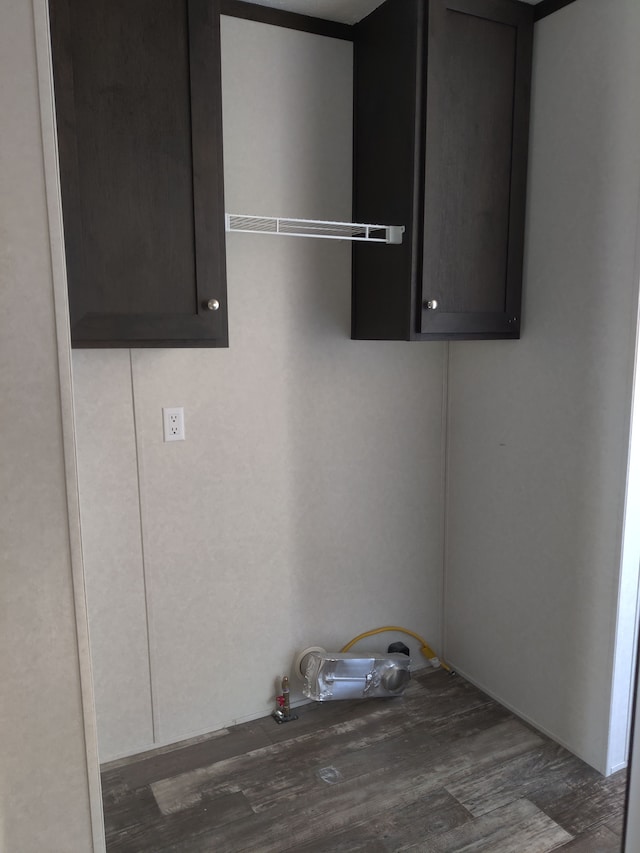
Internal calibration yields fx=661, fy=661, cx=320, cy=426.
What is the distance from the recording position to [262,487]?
234 cm

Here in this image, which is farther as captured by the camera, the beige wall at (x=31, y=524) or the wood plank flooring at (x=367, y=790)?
the wood plank flooring at (x=367, y=790)

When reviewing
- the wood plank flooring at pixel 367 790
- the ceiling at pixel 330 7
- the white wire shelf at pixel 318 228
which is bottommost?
the wood plank flooring at pixel 367 790

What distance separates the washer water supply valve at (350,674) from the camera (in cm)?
242

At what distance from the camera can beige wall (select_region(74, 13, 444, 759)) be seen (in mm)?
2109

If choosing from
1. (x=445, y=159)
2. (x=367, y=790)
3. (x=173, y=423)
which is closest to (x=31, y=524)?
(x=173, y=423)

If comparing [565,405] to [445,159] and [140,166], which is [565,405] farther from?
[140,166]

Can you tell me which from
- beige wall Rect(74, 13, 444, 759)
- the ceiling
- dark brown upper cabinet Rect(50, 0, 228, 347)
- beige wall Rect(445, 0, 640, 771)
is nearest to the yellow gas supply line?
beige wall Rect(74, 13, 444, 759)

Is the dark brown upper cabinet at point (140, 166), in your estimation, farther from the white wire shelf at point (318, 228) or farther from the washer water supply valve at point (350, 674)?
the washer water supply valve at point (350, 674)

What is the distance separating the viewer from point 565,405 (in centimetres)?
217

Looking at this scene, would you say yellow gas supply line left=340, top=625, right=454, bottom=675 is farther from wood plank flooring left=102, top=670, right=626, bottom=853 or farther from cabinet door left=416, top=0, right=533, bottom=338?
cabinet door left=416, top=0, right=533, bottom=338

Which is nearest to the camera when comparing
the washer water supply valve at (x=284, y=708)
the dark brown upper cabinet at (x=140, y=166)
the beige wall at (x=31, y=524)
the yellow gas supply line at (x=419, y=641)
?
the beige wall at (x=31, y=524)

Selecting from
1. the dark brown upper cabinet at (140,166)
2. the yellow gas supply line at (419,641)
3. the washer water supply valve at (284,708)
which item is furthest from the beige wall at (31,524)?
the yellow gas supply line at (419,641)

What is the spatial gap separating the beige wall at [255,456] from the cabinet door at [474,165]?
0.42 metres

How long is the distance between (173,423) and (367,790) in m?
1.31
